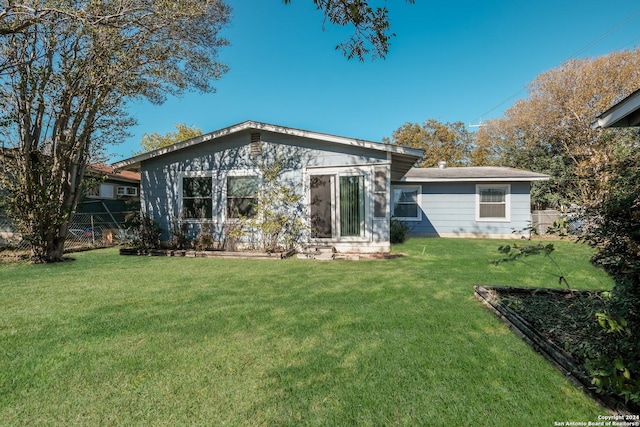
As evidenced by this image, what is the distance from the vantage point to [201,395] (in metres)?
1.95

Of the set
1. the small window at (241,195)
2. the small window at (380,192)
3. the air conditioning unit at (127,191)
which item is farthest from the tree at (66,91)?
the air conditioning unit at (127,191)

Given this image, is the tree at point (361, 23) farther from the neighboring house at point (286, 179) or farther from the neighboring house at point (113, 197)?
the neighboring house at point (113, 197)

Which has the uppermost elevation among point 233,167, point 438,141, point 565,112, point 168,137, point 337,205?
point 168,137

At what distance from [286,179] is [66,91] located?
553 centimetres

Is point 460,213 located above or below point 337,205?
below

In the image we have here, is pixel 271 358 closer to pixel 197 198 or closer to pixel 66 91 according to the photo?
pixel 197 198

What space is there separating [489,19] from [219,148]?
11.3 metres

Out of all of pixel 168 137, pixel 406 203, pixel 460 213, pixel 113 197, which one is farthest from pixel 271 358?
pixel 168 137

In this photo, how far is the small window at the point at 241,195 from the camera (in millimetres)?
8602

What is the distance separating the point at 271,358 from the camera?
243 cm

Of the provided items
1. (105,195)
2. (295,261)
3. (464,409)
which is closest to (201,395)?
(464,409)

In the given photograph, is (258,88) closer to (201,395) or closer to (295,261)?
(295,261)

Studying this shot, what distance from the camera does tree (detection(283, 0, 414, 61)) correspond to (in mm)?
2965

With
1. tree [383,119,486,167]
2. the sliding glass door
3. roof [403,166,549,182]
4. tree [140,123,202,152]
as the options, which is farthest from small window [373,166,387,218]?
tree [140,123,202,152]
